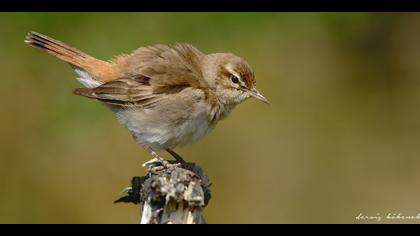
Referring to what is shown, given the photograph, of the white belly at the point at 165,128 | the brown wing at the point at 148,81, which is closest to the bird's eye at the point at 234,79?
the brown wing at the point at 148,81

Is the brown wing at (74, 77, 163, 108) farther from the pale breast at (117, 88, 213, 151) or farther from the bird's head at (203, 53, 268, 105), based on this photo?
the bird's head at (203, 53, 268, 105)

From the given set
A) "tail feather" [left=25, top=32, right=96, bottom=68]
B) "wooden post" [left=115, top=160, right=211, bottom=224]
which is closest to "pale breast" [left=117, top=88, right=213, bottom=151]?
"tail feather" [left=25, top=32, right=96, bottom=68]

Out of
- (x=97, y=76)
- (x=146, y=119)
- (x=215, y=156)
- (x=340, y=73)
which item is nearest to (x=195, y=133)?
(x=146, y=119)

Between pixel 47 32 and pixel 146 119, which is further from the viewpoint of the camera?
pixel 47 32

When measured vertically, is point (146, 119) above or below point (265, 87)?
below

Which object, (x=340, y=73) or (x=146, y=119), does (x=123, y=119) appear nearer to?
(x=146, y=119)

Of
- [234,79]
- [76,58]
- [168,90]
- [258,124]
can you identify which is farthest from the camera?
[258,124]

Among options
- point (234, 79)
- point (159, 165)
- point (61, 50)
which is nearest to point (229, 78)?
point (234, 79)

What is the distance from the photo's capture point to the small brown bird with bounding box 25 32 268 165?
334 inches

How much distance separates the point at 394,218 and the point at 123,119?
4.19 meters

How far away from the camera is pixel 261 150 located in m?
11.4

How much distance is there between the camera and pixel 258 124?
11.6 metres

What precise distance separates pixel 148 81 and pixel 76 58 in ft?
3.68

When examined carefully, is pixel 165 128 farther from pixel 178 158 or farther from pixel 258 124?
pixel 258 124
